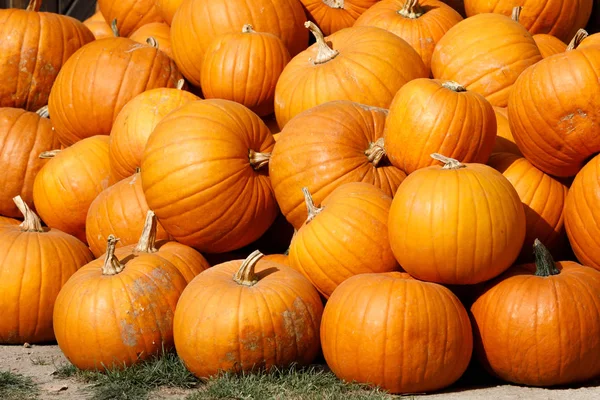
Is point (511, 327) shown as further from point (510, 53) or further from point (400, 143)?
point (510, 53)

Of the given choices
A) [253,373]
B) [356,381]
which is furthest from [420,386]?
[253,373]

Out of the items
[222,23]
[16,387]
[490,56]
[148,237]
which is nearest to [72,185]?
[148,237]

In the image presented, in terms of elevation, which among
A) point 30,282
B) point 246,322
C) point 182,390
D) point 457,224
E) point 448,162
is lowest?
point 182,390

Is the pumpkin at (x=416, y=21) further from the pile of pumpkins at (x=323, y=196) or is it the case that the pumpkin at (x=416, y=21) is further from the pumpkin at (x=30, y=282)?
the pumpkin at (x=30, y=282)

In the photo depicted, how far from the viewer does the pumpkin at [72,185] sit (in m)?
5.48

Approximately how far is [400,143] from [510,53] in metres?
1.19

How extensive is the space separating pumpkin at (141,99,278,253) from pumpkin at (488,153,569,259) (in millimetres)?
1425

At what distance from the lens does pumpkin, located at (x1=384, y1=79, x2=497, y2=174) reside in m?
4.22

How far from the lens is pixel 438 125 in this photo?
4211 mm

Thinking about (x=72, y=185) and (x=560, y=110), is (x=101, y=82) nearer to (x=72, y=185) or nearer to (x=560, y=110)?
(x=72, y=185)

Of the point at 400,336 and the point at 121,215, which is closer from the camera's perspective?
the point at 400,336

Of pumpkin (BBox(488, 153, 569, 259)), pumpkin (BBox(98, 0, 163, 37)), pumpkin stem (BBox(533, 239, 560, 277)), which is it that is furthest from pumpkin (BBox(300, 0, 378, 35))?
pumpkin stem (BBox(533, 239, 560, 277))

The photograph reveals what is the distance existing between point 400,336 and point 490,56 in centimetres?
218

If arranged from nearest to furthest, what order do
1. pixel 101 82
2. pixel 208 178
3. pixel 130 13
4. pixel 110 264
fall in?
pixel 110 264 < pixel 208 178 < pixel 101 82 < pixel 130 13
